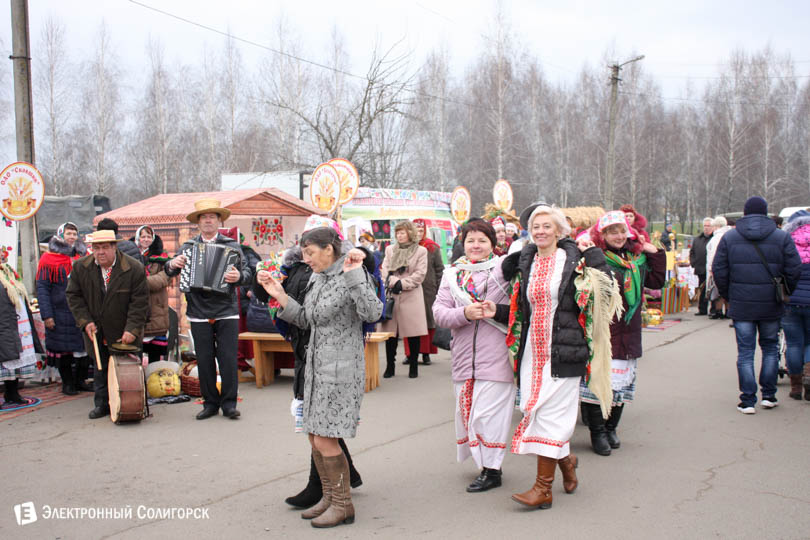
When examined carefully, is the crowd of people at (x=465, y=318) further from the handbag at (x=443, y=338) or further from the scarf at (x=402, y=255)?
the handbag at (x=443, y=338)

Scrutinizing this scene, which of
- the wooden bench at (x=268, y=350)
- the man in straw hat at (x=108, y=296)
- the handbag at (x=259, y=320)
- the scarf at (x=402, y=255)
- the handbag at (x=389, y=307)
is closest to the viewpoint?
the man in straw hat at (x=108, y=296)

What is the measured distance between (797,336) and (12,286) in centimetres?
777

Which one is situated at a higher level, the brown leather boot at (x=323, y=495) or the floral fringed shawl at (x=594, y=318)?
the floral fringed shawl at (x=594, y=318)

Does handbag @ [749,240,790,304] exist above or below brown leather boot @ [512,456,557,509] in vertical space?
above

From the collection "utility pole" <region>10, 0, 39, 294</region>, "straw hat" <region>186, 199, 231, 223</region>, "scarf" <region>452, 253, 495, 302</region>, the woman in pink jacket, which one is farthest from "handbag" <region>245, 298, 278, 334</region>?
"scarf" <region>452, 253, 495, 302</region>

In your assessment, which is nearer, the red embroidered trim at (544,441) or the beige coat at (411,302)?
the red embroidered trim at (544,441)

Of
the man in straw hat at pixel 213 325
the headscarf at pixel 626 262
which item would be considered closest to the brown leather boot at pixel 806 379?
the headscarf at pixel 626 262

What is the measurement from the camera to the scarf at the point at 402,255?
8406mm

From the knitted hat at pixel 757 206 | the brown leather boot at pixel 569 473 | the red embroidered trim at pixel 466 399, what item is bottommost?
the brown leather boot at pixel 569 473

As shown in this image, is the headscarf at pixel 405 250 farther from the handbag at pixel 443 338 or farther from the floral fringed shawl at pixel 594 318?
the floral fringed shawl at pixel 594 318

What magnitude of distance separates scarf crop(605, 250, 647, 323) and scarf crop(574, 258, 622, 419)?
2.72 ft

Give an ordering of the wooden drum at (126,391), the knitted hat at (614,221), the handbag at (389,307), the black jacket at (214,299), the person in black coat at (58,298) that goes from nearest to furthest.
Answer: the knitted hat at (614,221) → the wooden drum at (126,391) → the black jacket at (214,299) → the person in black coat at (58,298) → the handbag at (389,307)

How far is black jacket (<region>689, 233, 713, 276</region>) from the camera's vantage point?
14.3 m

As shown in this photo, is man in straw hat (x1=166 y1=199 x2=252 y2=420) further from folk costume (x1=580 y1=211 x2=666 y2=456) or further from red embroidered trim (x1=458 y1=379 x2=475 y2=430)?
folk costume (x1=580 y1=211 x2=666 y2=456)
